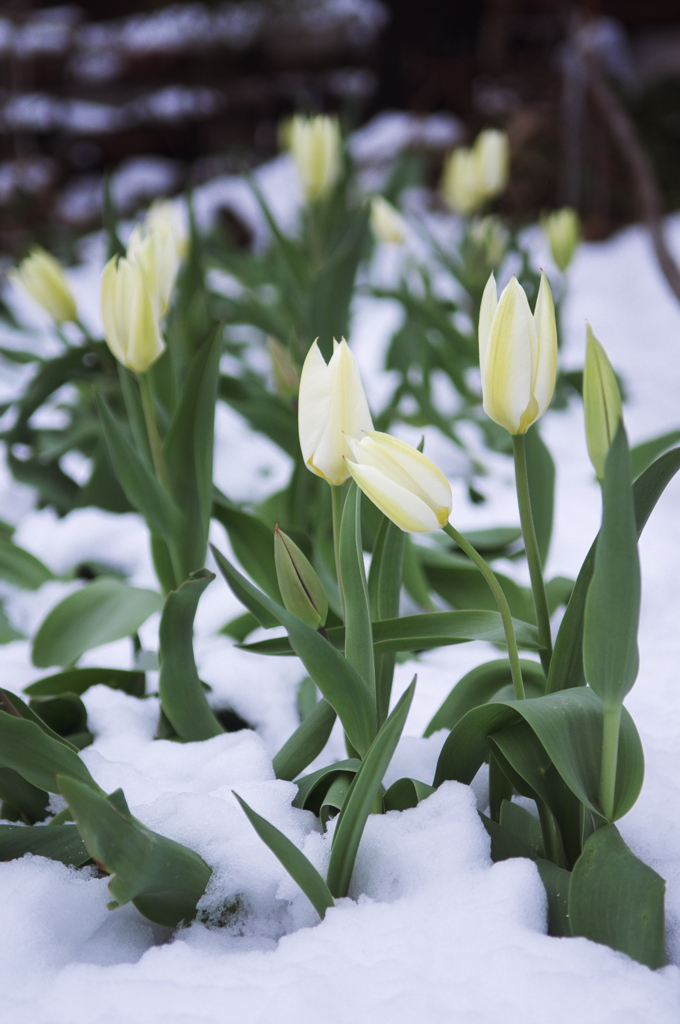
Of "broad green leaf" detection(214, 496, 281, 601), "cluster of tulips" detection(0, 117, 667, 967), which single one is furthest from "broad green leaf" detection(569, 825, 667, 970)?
"broad green leaf" detection(214, 496, 281, 601)

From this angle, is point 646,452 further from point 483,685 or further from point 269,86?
point 269,86

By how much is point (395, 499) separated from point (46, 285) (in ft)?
2.66

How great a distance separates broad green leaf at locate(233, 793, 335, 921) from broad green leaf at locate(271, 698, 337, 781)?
0.35ft

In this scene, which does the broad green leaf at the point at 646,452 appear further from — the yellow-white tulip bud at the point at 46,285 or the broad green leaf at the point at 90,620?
the yellow-white tulip bud at the point at 46,285

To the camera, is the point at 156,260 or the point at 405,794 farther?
the point at 156,260

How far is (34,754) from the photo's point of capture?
0.44 meters

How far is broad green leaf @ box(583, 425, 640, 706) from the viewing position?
0.35 meters

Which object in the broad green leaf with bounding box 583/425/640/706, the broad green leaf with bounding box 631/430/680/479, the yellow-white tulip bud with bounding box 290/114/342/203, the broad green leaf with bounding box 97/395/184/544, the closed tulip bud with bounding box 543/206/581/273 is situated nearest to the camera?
the broad green leaf with bounding box 583/425/640/706

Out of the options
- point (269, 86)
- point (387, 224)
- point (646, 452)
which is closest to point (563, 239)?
point (387, 224)

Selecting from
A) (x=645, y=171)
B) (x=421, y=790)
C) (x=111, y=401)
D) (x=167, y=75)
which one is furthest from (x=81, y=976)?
(x=167, y=75)

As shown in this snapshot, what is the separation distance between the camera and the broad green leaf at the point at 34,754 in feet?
1.42

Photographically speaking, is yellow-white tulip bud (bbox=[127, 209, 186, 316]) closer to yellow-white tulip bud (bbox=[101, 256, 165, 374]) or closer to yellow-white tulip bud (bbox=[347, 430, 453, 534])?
yellow-white tulip bud (bbox=[101, 256, 165, 374])

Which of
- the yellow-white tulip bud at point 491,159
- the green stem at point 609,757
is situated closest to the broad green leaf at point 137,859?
the green stem at point 609,757

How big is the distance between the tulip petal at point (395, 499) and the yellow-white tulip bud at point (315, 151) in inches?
55.3
